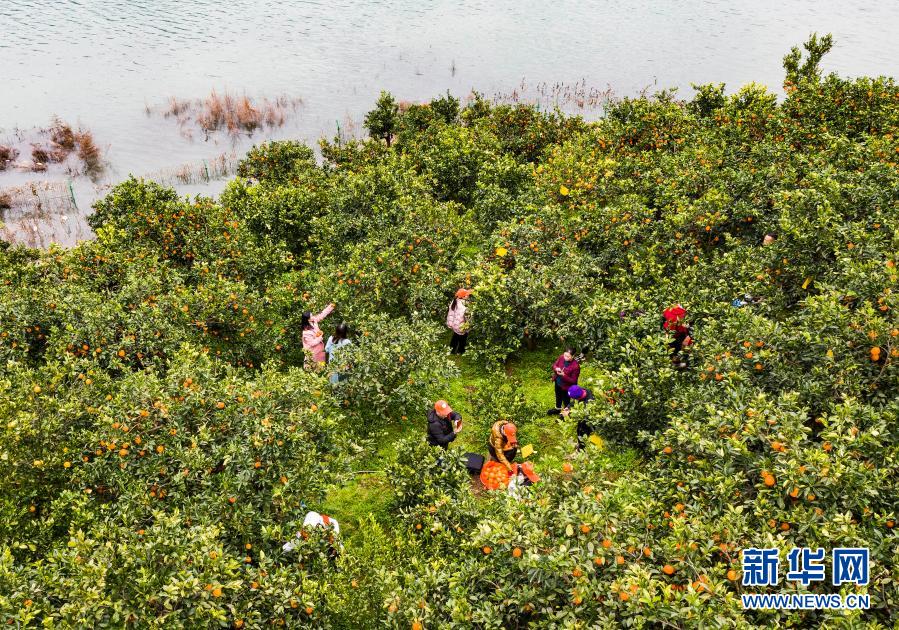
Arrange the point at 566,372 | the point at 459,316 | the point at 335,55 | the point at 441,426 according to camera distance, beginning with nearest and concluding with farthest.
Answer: the point at 441,426, the point at 566,372, the point at 459,316, the point at 335,55

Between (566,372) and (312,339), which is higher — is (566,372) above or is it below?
below

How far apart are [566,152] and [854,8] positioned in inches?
2171

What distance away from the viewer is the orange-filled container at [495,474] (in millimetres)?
10836

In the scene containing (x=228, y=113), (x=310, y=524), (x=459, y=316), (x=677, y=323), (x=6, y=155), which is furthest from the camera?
(x=228, y=113)

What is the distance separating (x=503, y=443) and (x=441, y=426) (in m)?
1.25

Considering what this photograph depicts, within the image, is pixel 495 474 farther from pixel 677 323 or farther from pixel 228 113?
pixel 228 113

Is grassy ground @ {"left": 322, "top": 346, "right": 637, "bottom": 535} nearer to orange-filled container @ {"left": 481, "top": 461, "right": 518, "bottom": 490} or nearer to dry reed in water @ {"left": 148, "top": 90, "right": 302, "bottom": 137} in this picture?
orange-filled container @ {"left": 481, "top": 461, "right": 518, "bottom": 490}

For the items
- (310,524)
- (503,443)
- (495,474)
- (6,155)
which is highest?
(6,155)

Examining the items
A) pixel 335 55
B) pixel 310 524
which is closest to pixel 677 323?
pixel 310 524

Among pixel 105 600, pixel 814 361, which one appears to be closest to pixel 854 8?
pixel 814 361

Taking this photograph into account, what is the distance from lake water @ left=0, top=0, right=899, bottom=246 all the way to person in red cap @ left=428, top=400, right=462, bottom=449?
80.5 feet

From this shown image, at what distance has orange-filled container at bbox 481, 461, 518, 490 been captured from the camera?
10836 millimetres

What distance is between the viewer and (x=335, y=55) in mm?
48438

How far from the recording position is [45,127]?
35.2 m
